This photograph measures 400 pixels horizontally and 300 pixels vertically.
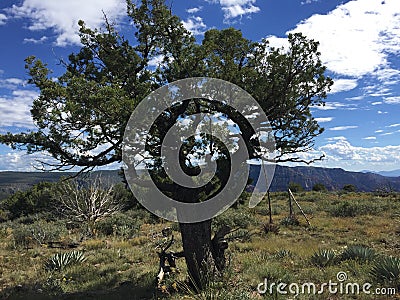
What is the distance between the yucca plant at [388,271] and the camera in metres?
7.56

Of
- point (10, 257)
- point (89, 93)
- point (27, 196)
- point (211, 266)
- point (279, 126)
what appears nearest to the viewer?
point (89, 93)

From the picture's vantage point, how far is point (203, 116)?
27.3 feet

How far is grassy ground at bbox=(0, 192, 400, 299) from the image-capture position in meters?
8.19

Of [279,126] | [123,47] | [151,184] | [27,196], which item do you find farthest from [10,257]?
[27,196]

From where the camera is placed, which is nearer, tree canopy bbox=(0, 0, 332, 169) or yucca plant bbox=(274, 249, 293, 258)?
tree canopy bbox=(0, 0, 332, 169)

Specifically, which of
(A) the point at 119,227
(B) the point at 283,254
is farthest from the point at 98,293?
(A) the point at 119,227

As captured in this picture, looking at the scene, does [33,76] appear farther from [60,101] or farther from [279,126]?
[279,126]

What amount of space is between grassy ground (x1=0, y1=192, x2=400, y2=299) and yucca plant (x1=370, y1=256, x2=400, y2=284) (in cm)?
6

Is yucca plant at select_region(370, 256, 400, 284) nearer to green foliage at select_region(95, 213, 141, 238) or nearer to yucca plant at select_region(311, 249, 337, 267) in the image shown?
yucca plant at select_region(311, 249, 337, 267)

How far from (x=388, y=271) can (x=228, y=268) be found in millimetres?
3795

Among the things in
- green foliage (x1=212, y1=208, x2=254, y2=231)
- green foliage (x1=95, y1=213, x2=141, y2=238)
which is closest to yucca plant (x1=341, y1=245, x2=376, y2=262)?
green foliage (x1=212, y1=208, x2=254, y2=231)

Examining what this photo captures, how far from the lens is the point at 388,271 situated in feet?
25.3

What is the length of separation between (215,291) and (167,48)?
233 inches

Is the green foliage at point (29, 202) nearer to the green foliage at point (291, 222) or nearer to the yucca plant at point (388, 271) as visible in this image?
the green foliage at point (291, 222)
